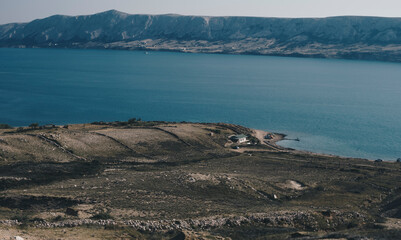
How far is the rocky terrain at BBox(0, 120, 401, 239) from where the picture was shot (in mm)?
37219

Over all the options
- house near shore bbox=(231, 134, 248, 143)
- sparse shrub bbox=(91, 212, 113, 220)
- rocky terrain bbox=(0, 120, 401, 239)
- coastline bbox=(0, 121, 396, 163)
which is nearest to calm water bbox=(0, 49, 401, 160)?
coastline bbox=(0, 121, 396, 163)

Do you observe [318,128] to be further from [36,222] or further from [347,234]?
[36,222]

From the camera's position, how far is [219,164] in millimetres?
71938

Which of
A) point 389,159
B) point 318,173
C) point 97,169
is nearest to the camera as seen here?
point 97,169

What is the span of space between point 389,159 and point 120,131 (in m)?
56.4

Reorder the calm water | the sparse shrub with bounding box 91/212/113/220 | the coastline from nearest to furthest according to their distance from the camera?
A: 1. the sparse shrub with bounding box 91/212/113/220
2. the coastline
3. the calm water

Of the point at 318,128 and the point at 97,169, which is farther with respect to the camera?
the point at 318,128

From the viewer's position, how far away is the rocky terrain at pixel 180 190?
37.2 meters

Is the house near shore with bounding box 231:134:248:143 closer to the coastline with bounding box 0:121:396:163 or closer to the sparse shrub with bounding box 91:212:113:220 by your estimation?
the coastline with bounding box 0:121:396:163

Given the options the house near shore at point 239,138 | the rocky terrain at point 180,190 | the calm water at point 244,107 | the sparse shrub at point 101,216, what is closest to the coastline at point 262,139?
the rocky terrain at point 180,190

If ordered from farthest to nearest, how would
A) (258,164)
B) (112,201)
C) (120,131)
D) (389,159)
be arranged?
1. (389,159)
2. (120,131)
3. (258,164)
4. (112,201)

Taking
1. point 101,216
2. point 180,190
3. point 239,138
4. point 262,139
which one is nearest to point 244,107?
point 262,139

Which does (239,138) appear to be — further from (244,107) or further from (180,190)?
(244,107)

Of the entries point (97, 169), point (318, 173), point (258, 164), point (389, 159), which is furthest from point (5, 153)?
point (389, 159)
